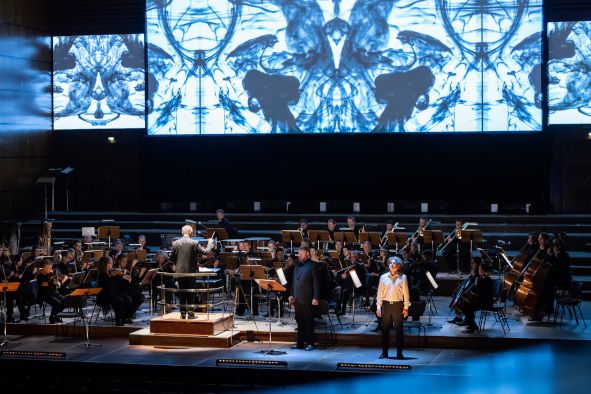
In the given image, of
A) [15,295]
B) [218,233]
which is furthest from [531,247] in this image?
[15,295]

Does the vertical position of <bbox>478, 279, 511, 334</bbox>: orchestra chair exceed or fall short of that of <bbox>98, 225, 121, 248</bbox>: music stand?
it falls short

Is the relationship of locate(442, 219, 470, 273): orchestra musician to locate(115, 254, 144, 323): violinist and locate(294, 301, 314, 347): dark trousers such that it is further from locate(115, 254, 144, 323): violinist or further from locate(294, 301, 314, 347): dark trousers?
locate(115, 254, 144, 323): violinist

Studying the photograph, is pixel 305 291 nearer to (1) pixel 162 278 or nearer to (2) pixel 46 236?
(1) pixel 162 278

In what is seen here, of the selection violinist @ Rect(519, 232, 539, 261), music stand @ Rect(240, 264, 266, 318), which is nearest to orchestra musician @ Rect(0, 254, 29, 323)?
music stand @ Rect(240, 264, 266, 318)

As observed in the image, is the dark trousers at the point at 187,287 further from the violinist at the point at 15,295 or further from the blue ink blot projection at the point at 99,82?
the blue ink blot projection at the point at 99,82

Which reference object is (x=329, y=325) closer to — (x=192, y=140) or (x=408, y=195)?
(x=408, y=195)

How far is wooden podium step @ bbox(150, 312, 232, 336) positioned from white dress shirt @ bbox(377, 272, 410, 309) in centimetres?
267

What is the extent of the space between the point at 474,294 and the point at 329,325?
2.30 meters

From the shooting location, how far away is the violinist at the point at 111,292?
14711 millimetres

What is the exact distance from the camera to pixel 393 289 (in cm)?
1264

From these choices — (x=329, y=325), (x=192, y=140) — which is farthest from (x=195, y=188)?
(x=329, y=325)

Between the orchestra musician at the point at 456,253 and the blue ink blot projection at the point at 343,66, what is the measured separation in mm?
4221

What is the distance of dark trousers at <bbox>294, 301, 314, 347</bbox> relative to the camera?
13.4 meters

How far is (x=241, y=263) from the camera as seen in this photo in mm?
15312
